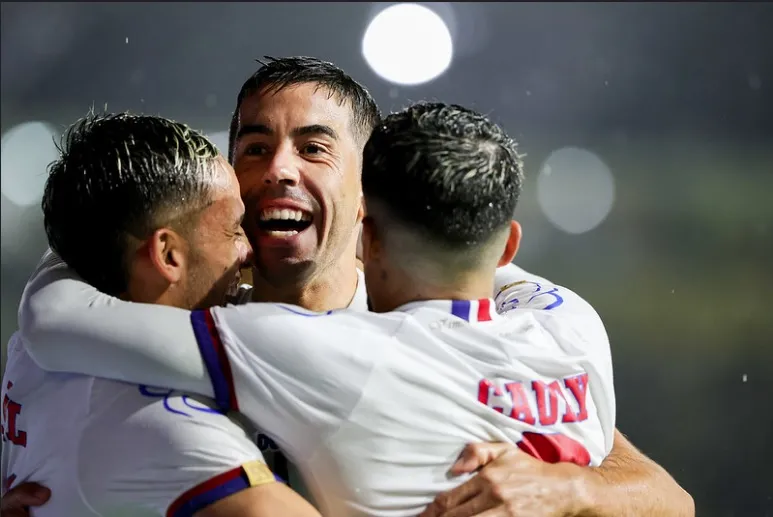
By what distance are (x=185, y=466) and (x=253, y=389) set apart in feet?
0.52

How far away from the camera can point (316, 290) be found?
8.76 feet

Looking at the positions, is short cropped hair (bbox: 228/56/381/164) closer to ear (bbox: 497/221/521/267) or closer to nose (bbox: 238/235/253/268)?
nose (bbox: 238/235/253/268)

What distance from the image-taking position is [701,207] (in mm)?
8984

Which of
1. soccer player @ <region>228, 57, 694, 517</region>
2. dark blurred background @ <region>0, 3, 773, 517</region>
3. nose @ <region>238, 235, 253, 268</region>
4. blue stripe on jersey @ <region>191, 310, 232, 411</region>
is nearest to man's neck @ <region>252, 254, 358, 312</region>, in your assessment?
soccer player @ <region>228, 57, 694, 517</region>

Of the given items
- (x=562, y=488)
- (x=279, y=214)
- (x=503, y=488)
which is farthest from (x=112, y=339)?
(x=279, y=214)

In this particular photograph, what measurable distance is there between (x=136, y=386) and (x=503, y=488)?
0.63 metres

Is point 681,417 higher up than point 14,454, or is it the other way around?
point 14,454

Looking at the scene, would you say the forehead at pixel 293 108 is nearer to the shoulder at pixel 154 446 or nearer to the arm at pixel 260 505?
the shoulder at pixel 154 446

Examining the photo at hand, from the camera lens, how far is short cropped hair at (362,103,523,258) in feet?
5.45

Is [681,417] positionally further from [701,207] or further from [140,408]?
[140,408]

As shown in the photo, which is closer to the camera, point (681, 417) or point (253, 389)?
point (253, 389)

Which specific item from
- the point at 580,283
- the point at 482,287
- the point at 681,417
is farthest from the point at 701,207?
the point at 482,287

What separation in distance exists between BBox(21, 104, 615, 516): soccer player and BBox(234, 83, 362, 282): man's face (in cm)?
82

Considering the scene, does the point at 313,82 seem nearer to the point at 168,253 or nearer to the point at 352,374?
the point at 168,253
